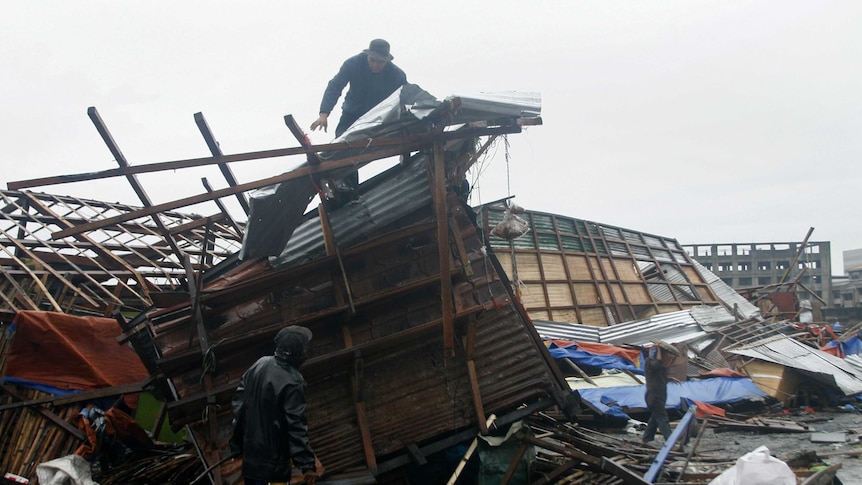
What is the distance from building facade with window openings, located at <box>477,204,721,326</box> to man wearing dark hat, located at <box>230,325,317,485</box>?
953 cm

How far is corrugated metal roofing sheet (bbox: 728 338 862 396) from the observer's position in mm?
11594

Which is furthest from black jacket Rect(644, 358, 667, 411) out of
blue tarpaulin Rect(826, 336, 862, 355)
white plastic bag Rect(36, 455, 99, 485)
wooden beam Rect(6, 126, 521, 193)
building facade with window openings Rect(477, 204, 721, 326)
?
blue tarpaulin Rect(826, 336, 862, 355)

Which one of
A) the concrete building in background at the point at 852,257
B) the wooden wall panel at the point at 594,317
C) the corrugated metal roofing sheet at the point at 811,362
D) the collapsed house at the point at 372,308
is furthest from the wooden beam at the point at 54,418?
the concrete building in background at the point at 852,257

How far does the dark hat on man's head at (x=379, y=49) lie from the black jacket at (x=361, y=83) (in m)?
0.20

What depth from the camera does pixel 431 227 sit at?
18.6 ft

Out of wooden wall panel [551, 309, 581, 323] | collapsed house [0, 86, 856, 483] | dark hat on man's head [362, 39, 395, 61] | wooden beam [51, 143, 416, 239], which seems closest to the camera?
wooden beam [51, 143, 416, 239]

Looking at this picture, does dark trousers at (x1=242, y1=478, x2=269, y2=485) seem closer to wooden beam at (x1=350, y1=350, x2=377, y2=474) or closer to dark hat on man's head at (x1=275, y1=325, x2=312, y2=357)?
dark hat on man's head at (x1=275, y1=325, x2=312, y2=357)

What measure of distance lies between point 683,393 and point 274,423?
9.73m

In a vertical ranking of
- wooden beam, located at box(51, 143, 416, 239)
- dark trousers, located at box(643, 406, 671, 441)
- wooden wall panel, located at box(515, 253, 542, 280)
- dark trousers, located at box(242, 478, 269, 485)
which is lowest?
dark trousers, located at box(643, 406, 671, 441)

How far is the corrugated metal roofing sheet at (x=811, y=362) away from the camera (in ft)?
38.0

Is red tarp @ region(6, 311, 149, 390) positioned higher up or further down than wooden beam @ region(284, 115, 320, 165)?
further down

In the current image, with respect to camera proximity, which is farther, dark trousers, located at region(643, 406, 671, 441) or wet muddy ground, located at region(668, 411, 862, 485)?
dark trousers, located at region(643, 406, 671, 441)

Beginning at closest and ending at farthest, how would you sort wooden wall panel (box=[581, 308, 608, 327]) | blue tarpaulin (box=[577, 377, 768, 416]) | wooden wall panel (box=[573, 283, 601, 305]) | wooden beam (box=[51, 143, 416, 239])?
wooden beam (box=[51, 143, 416, 239])
blue tarpaulin (box=[577, 377, 768, 416])
wooden wall panel (box=[581, 308, 608, 327])
wooden wall panel (box=[573, 283, 601, 305])

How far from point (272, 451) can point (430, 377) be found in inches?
77.8
